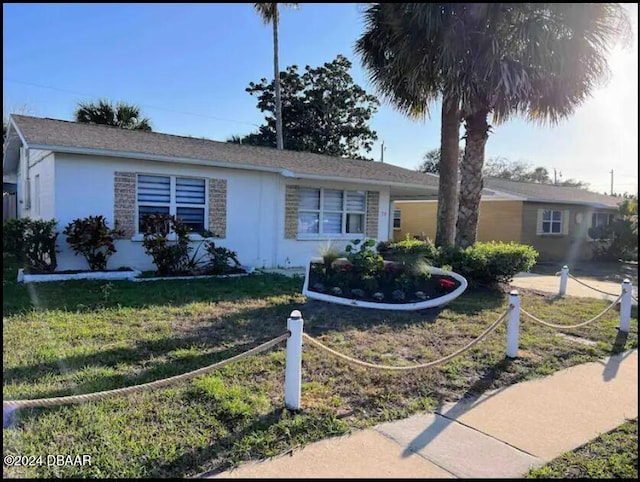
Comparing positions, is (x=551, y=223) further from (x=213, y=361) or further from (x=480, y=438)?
(x=213, y=361)

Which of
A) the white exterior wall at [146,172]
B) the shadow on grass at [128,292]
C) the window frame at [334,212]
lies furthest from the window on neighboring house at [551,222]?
the shadow on grass at [128,292]

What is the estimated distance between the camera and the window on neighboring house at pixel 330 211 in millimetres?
14227

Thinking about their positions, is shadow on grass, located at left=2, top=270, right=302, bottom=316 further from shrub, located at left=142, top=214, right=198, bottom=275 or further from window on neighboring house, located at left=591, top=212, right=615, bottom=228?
window on neighboring house, located at left=591, top=212, right=615, bottom=228

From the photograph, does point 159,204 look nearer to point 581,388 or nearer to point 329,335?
point 329,335

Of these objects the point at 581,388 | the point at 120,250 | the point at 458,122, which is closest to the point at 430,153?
the point at 458,122

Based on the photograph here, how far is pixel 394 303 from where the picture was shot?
8.46 m

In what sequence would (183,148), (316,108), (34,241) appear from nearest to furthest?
(34,241) → (183,148) → (316,108)

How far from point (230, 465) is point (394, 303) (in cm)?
572

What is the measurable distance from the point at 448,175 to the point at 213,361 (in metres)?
9.03

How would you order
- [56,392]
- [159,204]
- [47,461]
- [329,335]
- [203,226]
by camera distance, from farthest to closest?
[203,226], [159,204], [329,335], [56,392], [47,461]

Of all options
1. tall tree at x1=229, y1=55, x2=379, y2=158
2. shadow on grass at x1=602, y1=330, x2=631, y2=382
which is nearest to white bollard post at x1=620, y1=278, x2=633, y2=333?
shadow on grass at x1=602, y1=330, x2=631, y2=382

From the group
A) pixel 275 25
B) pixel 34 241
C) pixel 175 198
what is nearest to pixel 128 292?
pixel 34 241

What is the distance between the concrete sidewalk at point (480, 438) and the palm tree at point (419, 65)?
742 cm

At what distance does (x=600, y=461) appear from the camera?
3.42 meters
